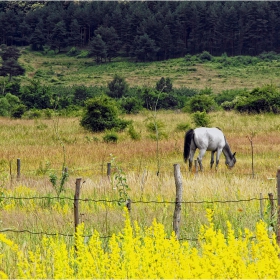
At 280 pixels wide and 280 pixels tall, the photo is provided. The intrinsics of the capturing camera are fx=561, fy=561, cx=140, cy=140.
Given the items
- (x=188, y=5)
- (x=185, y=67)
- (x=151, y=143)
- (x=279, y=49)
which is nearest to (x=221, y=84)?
(x=185, y=67)

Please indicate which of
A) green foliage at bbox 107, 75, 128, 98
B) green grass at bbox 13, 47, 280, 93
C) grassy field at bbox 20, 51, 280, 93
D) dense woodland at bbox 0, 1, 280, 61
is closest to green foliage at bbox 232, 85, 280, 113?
green foliage at bbox 107, 75, 128, 98

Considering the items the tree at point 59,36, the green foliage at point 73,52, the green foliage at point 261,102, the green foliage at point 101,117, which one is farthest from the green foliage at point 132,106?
the tree at point 59,36

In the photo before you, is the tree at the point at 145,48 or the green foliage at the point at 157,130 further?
the tree at the point at 145,48

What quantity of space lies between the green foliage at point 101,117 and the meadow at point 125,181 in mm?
637

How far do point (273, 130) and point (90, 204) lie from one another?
1846 cm

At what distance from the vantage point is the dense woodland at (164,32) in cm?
10050

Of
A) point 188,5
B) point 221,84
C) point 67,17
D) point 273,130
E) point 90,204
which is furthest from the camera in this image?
point 67,17

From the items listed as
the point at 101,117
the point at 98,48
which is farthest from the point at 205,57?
the point at 101,117

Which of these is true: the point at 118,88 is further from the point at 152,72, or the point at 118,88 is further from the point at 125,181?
the point at 125,181

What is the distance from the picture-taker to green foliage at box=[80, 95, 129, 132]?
28398 mm

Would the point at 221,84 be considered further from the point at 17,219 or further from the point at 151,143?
the point at 17,219

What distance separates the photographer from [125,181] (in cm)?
943

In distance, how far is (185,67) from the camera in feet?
284

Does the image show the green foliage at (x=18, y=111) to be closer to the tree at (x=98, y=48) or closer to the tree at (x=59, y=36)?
the tree at (x=98, y=48)
